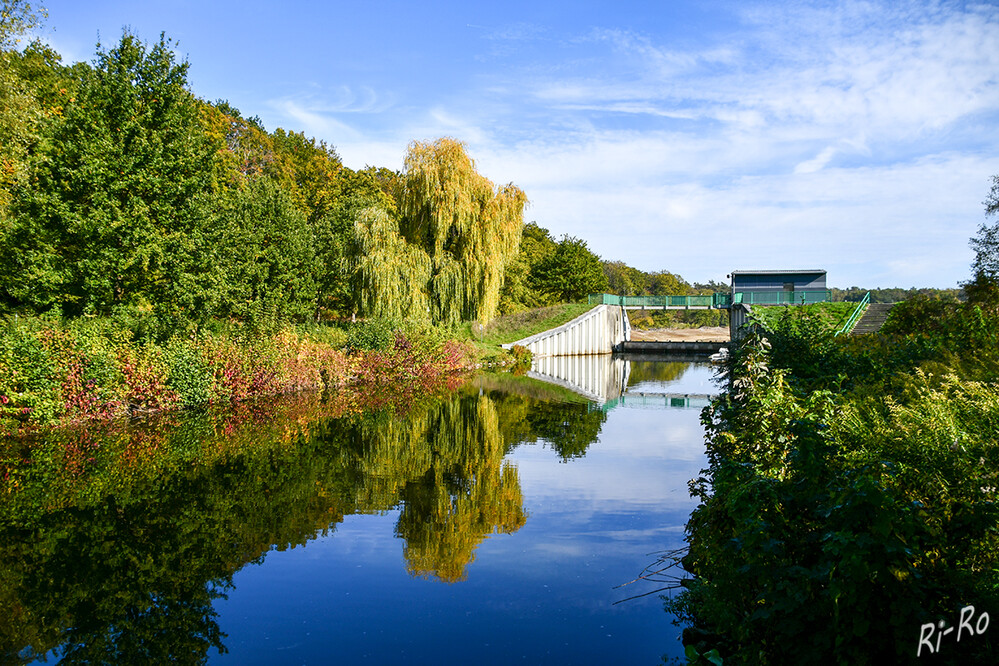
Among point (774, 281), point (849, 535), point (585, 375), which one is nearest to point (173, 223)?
point (849, 535)

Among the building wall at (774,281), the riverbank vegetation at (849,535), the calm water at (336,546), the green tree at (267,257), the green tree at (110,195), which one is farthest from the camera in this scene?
the building wall at (774,281)

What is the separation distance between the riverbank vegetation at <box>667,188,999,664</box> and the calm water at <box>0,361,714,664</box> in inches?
60.9

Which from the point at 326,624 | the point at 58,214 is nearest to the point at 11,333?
the point at 58,214

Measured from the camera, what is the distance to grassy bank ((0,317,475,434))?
46.3ft

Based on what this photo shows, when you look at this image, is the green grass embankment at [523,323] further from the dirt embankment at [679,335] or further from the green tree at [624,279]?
the green tree at [624,279]

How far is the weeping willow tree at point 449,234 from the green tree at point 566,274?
89.0 ft

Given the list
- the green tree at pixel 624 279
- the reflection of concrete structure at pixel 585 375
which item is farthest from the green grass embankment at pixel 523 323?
the green tree at pixel 624 279

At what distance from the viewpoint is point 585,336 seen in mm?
51844

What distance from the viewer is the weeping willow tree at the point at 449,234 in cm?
3020

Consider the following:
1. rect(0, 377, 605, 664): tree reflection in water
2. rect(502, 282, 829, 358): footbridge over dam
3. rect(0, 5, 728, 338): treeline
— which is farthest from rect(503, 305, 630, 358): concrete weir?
rect(0, 377, 605, 664): tree reflection in water

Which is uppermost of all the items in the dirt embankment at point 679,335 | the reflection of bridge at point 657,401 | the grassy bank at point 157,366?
the dirt embankment at point 679,335

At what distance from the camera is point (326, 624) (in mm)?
6449

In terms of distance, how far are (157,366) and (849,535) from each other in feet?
58.6

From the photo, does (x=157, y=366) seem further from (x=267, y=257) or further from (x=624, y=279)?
(x=624, y=279)
